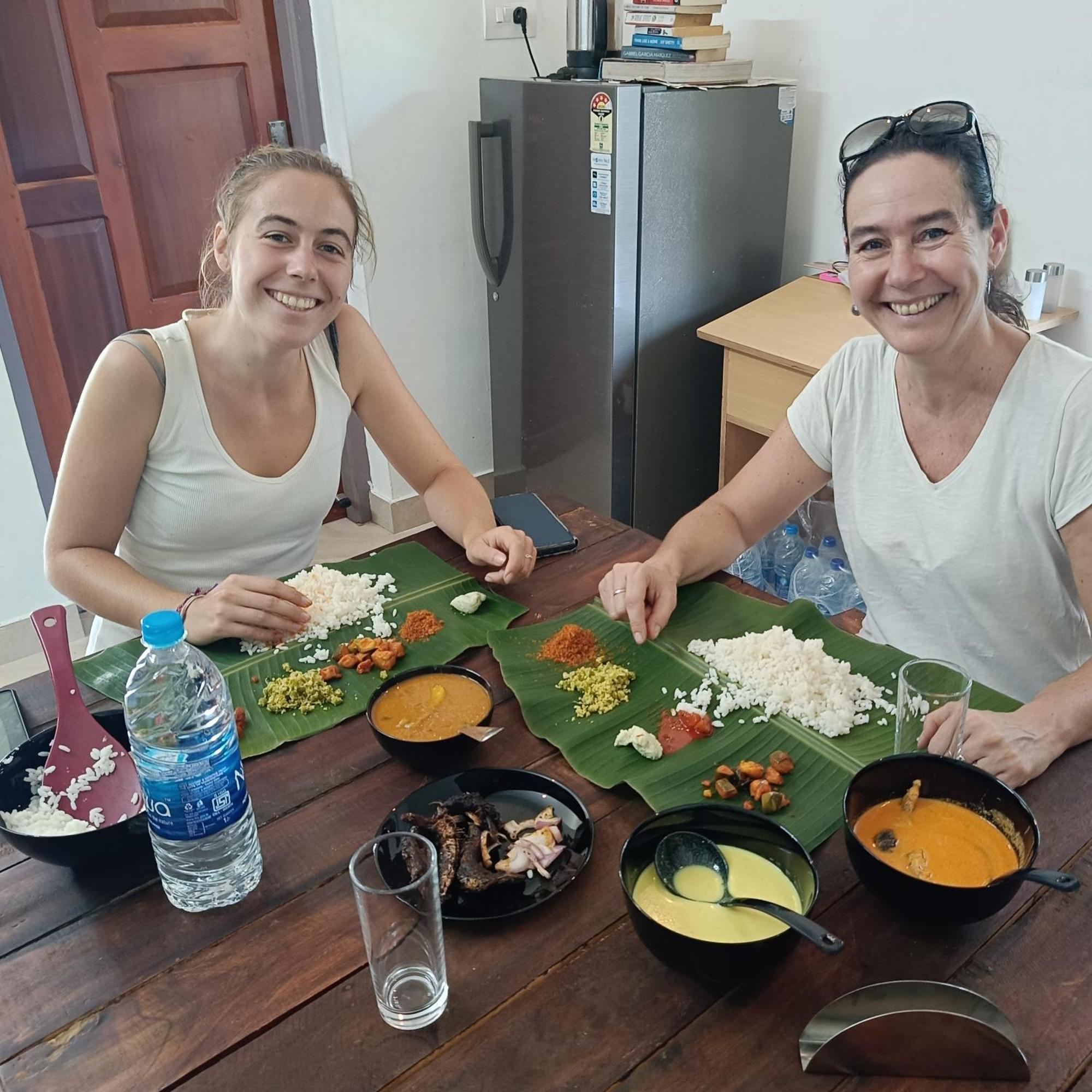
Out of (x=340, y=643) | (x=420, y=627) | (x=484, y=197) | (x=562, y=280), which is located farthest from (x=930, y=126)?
(x=484, y=197)

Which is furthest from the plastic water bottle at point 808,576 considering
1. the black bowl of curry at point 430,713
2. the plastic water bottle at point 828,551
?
the black bowl of curry at point 430,713

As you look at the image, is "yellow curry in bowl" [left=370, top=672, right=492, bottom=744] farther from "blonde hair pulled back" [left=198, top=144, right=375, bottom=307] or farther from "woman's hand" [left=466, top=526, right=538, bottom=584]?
"blonde hair pulled back" [left=198, top=144, right=375, bottom=307]

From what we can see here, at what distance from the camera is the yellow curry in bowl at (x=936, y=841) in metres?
0.98

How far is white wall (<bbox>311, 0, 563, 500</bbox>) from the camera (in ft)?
10.7

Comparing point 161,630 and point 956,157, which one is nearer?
point 161,630

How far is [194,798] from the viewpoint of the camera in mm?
968

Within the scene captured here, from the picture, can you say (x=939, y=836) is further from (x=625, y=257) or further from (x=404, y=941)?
(x=625, y=257)

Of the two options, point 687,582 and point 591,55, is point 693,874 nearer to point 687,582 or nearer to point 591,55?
point 687,582

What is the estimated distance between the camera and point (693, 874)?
0.98 metres

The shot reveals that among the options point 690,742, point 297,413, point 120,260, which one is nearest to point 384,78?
point 120,260

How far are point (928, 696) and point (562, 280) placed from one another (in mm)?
2391

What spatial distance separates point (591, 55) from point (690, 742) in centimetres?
266

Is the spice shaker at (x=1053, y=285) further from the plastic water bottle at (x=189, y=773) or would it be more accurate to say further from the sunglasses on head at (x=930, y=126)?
the plastic water bottle at (x=189, y=773)

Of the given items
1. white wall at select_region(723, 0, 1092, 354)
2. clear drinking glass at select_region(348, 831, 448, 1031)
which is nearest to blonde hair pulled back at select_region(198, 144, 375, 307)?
clear drinking glass at select_region(348, 831, 448, 1031)
